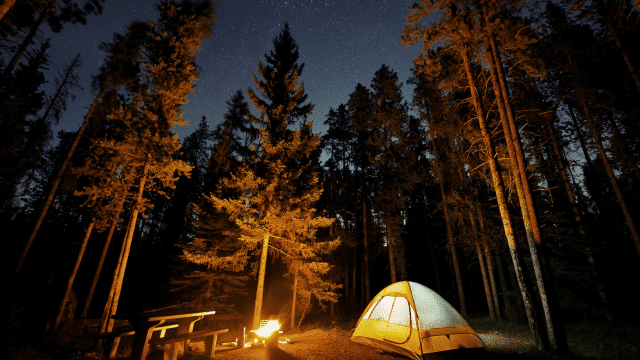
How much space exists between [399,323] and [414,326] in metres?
0.61

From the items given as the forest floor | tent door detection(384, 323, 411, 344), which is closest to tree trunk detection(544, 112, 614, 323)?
the forest floor

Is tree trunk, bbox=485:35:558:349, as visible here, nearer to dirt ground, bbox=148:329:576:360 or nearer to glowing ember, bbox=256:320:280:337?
dirt ground, bbox=148:329:576:360

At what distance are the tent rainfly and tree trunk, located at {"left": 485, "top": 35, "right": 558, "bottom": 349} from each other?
2388 millimetres

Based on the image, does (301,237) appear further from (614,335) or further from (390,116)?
(614,335)

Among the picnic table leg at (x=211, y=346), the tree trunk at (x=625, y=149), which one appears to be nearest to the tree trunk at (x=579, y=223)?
the tree trunk at (x=625, y=149)

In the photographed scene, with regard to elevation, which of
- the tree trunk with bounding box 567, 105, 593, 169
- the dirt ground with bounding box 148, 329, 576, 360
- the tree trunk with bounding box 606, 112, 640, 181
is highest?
the tree trunk with bounding box 567, 105, 593, 169

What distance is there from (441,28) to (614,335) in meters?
13.8

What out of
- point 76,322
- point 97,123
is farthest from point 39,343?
point 97,123

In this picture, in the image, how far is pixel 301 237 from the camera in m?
11.2

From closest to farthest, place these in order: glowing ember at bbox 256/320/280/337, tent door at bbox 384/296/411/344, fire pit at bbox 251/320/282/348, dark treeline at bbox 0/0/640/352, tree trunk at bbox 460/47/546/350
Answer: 1. fire pit at bbox 251/320/282/348
2. glowing ember at bbox 256/320/280/337
3. tent door at bbox 384/296/411/344
4. tree trunk at bbox 460/47/546/350
5. dark treeline at bbox 0/0/640/352

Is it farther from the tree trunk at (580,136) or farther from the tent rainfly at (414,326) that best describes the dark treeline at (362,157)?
the tent rainfly at (414,326)

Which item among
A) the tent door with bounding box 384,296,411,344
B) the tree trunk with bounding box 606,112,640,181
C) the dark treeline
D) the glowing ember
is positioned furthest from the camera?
the tree trunk with bounding box 606,112,640,181

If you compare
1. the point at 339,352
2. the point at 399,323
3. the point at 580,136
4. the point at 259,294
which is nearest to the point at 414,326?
the point at 399,323

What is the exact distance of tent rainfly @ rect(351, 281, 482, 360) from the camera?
6492 mm
